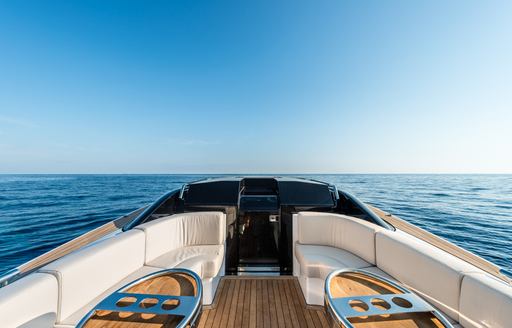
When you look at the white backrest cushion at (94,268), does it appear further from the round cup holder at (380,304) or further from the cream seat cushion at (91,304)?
the round cup holder at (380,304)

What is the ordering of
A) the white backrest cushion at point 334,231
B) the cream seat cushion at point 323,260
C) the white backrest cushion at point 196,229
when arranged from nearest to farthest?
the cream seat cushion at point 323,260
the white backrest cushion at point 334,231
the white backrest cushion at point 196,229

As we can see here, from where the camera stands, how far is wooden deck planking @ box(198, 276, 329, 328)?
1693 mm

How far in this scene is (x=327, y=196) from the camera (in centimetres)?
307

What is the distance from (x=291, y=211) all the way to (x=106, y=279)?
213 cm

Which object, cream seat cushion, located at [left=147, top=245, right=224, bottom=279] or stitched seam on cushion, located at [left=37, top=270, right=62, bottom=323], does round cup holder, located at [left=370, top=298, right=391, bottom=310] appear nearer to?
cream seat cushion, located at [left=147, top=245, right=224, bottom=279]

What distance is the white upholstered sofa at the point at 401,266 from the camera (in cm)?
113

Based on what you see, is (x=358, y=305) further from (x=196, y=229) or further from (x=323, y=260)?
(x=196, y=229)

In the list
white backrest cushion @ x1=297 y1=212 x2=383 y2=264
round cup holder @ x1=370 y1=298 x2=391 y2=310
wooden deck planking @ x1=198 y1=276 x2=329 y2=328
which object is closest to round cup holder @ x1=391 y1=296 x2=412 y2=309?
round cup holder @ x1=370 y1=298 x2=391 y2=310

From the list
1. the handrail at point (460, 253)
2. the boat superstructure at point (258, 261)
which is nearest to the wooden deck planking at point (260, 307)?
the boat superstructure at point (258, 261)

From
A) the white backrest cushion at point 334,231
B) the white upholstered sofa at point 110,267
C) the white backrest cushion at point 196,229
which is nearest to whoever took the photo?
the white upholstered sofa at point 110,267

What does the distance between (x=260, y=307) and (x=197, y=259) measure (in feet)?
2.66

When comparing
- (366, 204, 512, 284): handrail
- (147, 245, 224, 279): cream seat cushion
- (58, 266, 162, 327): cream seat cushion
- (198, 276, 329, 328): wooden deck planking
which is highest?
(366, 204, 512, 284): handrail

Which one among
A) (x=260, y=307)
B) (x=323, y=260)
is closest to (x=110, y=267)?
(x=260, y=307)

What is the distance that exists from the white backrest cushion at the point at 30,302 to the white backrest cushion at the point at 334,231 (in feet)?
7.47
